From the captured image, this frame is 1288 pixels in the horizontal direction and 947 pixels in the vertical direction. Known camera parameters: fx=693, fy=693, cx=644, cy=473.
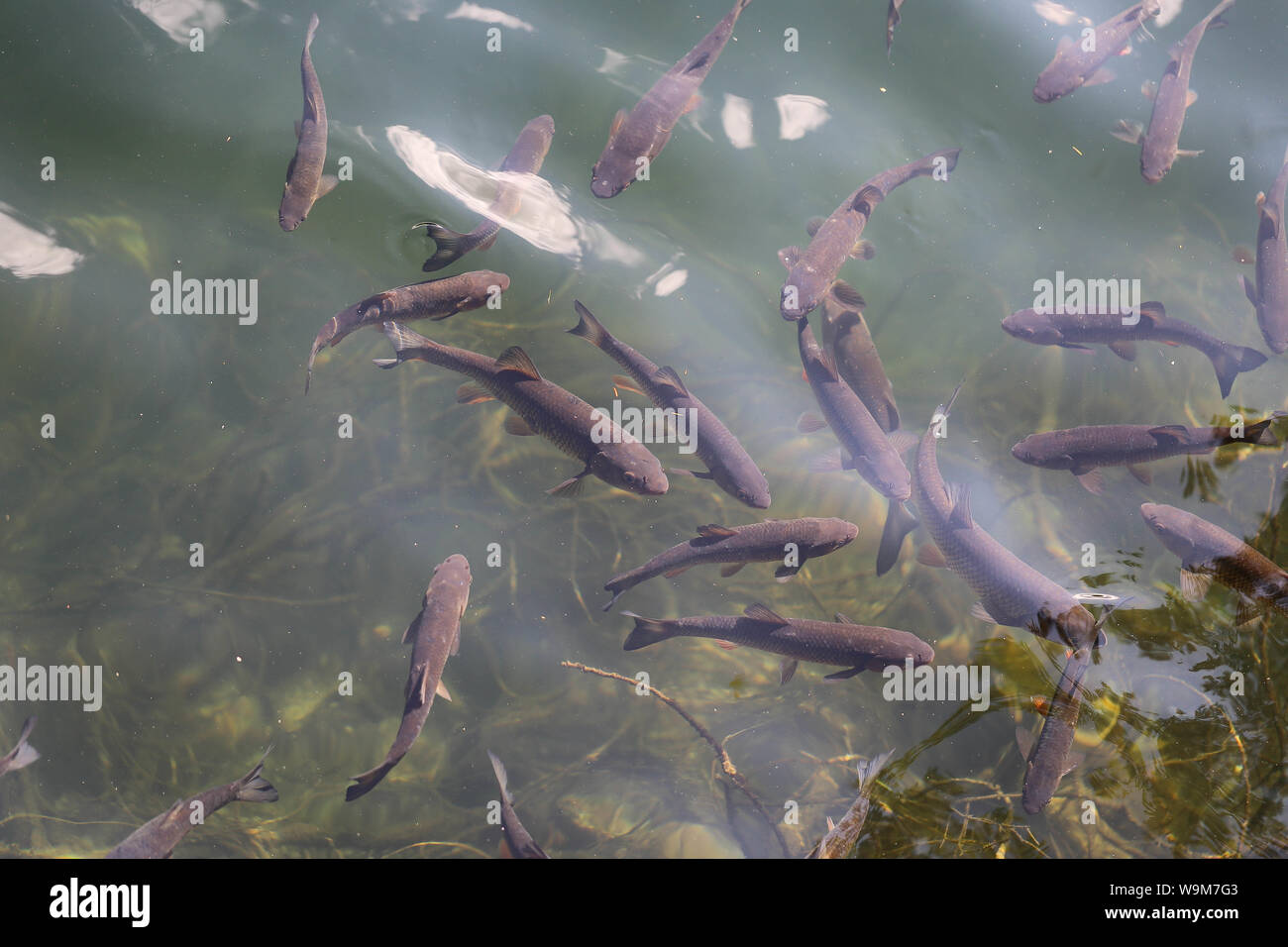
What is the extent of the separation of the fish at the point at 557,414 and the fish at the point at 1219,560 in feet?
11.0

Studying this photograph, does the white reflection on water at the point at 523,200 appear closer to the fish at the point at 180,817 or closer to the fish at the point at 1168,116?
the fish at the point at 1168,116

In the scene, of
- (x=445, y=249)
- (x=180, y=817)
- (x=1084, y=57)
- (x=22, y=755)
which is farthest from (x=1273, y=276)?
(x=22, y=755)

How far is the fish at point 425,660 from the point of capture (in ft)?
12.5

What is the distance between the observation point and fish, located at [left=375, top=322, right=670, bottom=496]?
414 centimetres

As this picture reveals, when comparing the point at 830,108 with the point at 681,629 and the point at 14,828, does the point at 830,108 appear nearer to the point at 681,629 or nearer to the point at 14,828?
the point at 681,629

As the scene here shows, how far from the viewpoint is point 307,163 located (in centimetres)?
439

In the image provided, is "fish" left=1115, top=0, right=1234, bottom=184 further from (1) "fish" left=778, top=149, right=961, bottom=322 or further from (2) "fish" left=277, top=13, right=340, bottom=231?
(2) "fish" left=277, top=13, right=340, bottom=231

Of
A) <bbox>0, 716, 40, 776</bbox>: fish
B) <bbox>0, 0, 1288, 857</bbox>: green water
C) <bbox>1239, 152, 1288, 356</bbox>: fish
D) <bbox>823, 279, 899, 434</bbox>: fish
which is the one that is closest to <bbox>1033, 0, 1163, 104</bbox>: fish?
<bbox>0, 0, 1288, 857</bbox>: green water

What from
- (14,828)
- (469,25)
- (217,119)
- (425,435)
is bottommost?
(14,828)
